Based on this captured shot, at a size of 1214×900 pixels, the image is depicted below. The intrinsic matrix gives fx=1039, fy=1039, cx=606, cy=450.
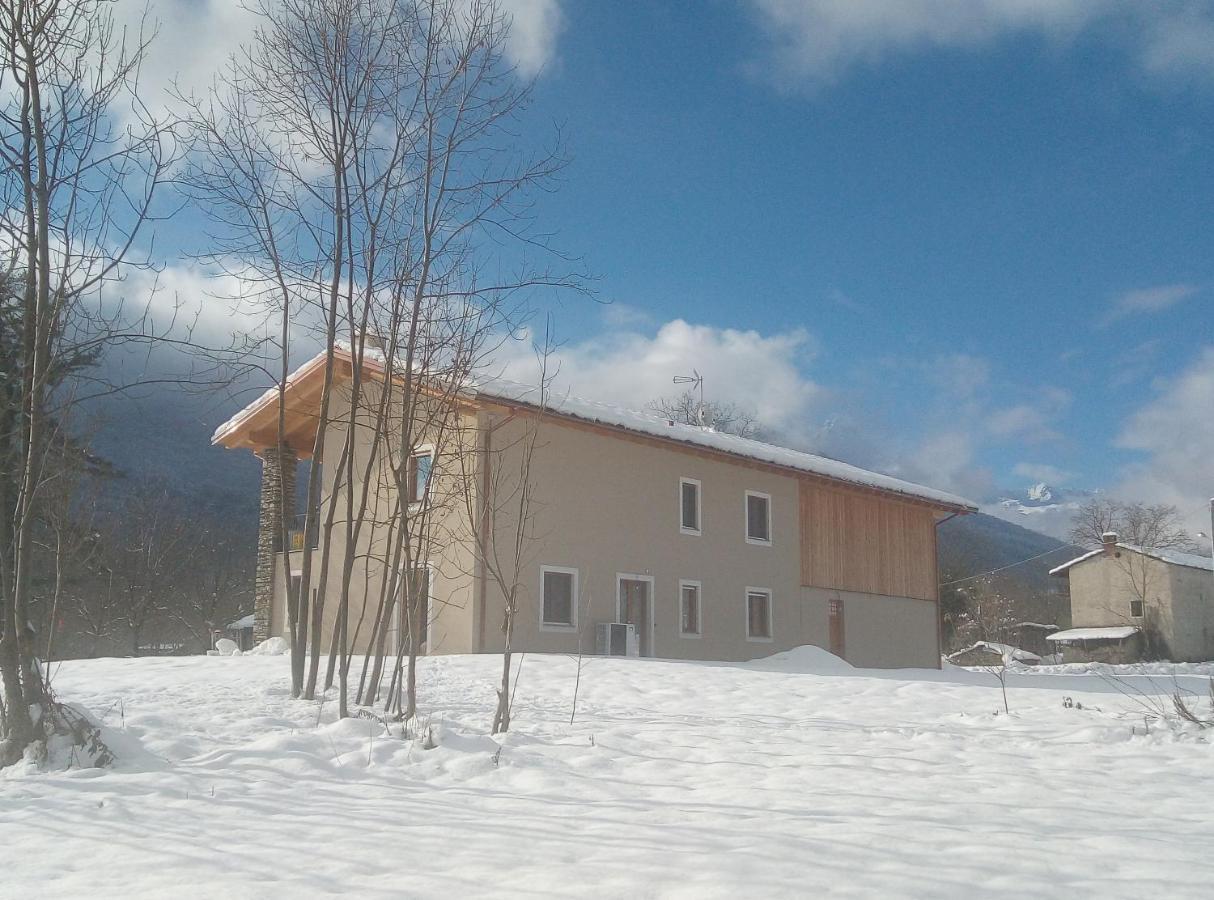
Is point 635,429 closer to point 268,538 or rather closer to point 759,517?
point 759,517

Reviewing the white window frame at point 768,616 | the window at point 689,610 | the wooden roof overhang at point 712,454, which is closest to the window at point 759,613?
the white window frame at point 768,616

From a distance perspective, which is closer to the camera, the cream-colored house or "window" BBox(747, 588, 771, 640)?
the cream-colored house

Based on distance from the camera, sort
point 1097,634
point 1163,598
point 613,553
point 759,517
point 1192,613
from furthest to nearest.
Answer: point 1097,634, point 1192,613, point 1163,598, point 759,517, point 613,553

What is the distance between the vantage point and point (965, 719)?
387 inches

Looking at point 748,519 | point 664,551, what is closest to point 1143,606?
point 748,519

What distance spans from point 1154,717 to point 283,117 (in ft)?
32.4

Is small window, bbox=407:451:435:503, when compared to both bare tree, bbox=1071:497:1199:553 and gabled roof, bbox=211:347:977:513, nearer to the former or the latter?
gabled roof, bbox=211:347:977:513

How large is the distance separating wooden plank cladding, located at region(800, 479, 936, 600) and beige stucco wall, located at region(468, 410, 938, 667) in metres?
0.40

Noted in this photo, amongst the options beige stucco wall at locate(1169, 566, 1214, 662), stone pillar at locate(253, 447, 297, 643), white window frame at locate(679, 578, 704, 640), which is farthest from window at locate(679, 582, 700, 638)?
beige stucco wall at locate(1169, 566, 1214, 662)

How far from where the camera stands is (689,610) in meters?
21.7

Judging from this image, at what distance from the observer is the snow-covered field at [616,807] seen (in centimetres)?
448

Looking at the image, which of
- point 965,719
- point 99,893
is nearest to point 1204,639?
point 965,719

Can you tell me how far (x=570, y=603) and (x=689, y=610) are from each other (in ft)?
11.2

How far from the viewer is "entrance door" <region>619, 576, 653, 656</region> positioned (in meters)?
20.4
